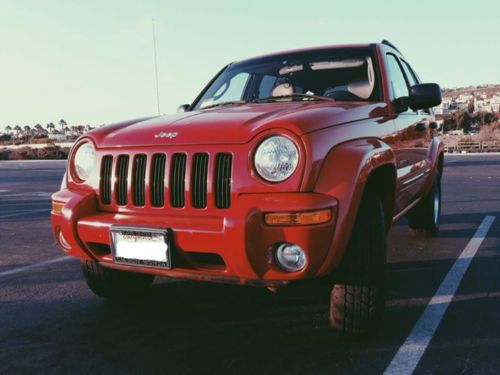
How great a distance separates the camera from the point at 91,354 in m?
2.47

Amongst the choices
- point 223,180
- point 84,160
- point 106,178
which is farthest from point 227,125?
point 84,160

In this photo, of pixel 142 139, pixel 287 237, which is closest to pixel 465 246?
pixel 287 237

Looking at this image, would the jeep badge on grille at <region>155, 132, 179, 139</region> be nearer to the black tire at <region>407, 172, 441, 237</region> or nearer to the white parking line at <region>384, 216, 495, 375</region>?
the white parking line at <region>384, 216, 495, 375</region>

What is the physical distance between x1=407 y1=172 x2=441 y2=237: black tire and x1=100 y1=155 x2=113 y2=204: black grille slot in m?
3.30

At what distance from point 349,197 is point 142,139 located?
115 centimetres

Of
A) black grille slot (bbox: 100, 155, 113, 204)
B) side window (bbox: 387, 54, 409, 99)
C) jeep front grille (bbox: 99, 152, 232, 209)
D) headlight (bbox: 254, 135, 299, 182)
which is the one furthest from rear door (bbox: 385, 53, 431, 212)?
black grille slot (bbox: 100, 155, 113, 204)

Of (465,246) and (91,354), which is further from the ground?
(91,354)

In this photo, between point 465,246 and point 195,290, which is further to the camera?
point 465,246

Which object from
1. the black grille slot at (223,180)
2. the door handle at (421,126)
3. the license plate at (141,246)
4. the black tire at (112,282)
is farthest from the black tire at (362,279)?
the door handle at (421,126)

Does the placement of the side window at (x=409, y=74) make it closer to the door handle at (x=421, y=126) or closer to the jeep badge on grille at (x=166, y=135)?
the door handle at (x=421, y=126)

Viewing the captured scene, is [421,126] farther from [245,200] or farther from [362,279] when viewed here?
[245,200]

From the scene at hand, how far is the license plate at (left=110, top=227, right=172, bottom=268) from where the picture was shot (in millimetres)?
2363

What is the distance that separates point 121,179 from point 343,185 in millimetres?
1208

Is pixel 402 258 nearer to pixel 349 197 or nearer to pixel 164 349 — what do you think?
pixel 349 197
